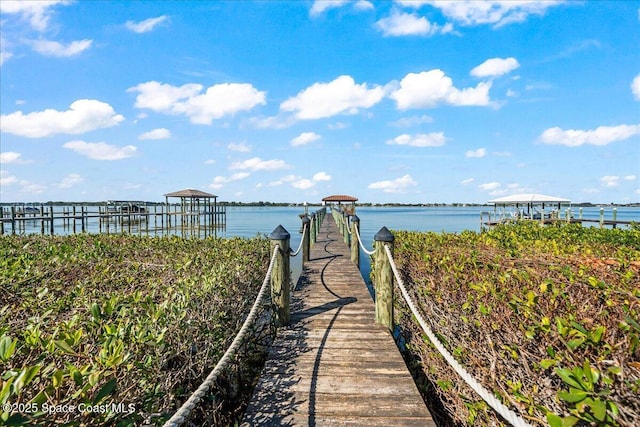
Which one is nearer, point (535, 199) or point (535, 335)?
point (535, 335)

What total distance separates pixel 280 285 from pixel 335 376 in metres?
1.70

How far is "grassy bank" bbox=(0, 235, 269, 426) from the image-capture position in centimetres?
160

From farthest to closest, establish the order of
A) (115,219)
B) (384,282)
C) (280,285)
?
(115,219) → (280,285) → (384,282)

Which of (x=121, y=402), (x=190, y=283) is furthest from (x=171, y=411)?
(x=190, y=283)

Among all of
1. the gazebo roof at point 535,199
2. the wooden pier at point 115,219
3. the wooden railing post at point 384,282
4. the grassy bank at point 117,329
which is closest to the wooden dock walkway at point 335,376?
the wooden railing post at point 384,282

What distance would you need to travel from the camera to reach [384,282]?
484cm

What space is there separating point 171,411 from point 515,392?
7.83 ft

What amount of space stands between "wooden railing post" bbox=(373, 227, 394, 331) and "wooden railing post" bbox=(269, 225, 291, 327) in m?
1.36

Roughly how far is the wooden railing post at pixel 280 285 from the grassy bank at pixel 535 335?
1.82 m

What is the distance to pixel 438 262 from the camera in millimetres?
4430

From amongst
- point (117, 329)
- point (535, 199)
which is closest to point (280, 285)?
point (117, 329)

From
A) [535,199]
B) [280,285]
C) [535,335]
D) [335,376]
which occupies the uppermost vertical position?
[535,199]

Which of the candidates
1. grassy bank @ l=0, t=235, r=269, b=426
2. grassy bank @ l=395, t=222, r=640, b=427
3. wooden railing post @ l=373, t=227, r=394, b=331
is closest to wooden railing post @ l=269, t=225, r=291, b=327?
grassy bank @ l=0, t=235, r=269, b=426

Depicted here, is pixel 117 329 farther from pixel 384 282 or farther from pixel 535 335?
pixel 384 282
